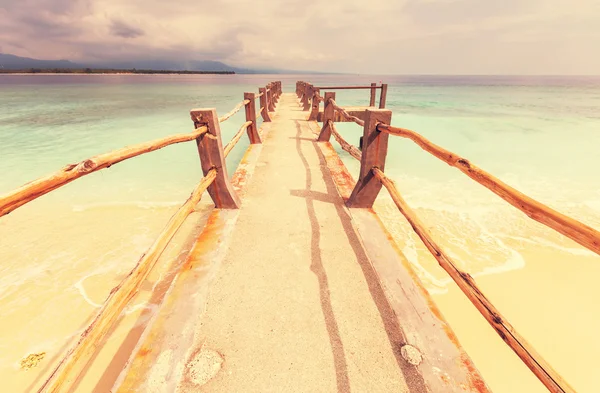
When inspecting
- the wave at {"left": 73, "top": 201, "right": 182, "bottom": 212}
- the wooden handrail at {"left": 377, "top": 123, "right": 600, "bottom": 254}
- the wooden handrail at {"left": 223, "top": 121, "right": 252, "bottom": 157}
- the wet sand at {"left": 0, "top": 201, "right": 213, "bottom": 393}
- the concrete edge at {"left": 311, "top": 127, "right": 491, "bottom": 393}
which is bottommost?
the wave at {"left": 73, "top": 201, "right": 182, "bottom": 212}

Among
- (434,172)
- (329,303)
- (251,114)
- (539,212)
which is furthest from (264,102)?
(539,212)

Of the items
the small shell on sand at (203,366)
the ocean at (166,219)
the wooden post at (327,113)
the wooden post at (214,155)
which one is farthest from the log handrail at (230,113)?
the small shell on sand at (203,366)

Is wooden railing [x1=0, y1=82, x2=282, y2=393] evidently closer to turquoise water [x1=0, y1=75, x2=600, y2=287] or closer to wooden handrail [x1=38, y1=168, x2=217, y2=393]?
wooden handrail [x1=38, y1=168, x2=217, y2=393]

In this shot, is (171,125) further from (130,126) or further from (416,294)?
(416,294)

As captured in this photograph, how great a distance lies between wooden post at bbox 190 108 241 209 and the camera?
2.88 metres

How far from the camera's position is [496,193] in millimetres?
1453

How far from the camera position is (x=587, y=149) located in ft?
37.0

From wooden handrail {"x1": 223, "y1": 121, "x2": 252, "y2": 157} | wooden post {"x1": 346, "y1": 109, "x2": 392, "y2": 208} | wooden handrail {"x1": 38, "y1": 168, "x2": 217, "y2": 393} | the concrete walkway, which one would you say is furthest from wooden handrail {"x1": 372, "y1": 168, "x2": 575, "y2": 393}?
wooden handrail {"x1": 223, "y1": 121, "x2": 252, "y2": 157}

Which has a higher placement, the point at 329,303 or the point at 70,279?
the point at 329,303

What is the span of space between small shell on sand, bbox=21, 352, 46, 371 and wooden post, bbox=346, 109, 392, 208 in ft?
11.9

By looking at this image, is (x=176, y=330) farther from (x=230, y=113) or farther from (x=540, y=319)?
(x=540, y=319)

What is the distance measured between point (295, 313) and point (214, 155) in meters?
1.94

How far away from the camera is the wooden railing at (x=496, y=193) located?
106 centimetres

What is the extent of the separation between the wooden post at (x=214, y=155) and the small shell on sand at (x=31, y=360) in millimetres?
2231
